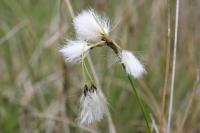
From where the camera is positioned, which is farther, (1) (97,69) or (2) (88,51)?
(1) (97,69)

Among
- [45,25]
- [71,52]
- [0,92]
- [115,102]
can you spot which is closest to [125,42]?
[115,102]

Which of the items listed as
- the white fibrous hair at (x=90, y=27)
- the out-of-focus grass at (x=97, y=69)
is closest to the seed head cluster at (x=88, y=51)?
the white fibrous hair at (x=90, y=27)

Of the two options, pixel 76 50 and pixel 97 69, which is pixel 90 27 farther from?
pixel 97 69

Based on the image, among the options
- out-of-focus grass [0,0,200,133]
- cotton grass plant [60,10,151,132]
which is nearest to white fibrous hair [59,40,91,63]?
cotton grass plant [60,10,151,132]

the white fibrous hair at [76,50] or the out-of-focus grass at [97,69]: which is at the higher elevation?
the out-of-focus grass at [97,69]

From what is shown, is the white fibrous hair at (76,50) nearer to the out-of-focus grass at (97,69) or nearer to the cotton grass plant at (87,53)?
the cotton grass plant at (87,53)

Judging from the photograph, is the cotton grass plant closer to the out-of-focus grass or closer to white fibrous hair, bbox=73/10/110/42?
white fibrous hair, bbox=73/10/110/42

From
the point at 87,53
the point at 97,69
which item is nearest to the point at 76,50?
the point at 87,53
